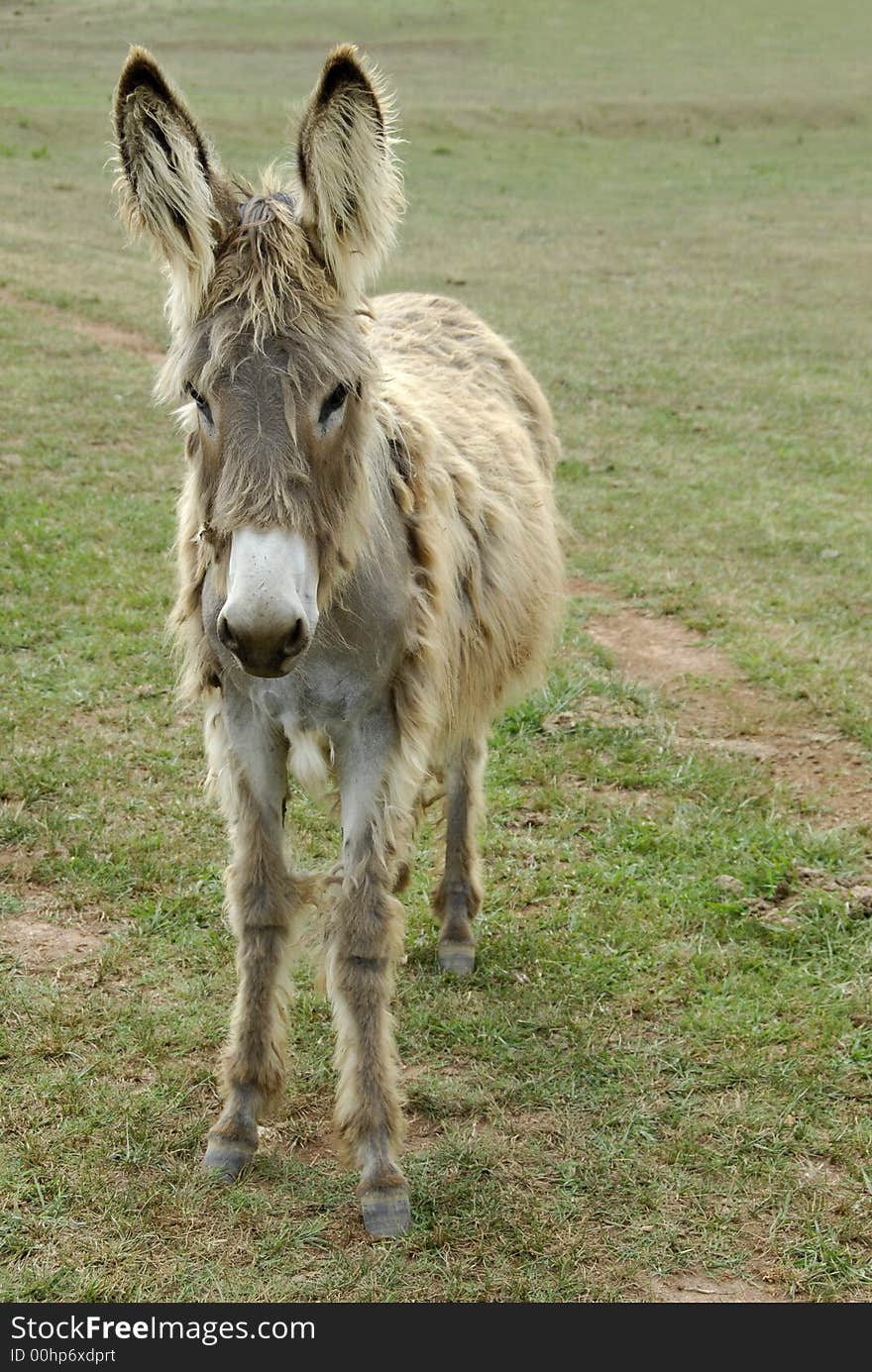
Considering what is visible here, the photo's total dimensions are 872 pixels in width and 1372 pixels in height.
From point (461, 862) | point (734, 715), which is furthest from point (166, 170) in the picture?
point (734, 715)

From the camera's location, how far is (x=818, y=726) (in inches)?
247

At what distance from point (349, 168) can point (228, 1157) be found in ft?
8.62

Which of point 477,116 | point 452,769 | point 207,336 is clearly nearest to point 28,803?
point 452,769

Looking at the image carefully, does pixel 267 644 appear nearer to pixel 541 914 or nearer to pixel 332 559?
pixel 332 559

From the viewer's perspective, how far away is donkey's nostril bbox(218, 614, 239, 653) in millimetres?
2707

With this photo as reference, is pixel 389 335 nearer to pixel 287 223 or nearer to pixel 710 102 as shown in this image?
pixel 287 223

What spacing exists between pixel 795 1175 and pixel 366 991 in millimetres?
1350

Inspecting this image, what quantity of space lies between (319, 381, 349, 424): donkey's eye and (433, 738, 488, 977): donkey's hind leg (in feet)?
6.15

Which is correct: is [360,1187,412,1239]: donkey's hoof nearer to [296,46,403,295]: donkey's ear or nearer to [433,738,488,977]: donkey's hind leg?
[433,738,488,977]: donkey's hind leg

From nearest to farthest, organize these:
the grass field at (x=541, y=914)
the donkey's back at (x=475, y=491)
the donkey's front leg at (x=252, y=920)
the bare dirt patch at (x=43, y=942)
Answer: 1. the grass field at (x=541, y=914)
2. the donkey's front leg at (x=252, y=920)
3. the donkey's back at (x=475, y=491)
4. the bare dirt patch at (x=43, y=942)

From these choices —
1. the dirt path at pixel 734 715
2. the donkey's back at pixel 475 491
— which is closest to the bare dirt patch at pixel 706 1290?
the donkey's back at pixel 475 491

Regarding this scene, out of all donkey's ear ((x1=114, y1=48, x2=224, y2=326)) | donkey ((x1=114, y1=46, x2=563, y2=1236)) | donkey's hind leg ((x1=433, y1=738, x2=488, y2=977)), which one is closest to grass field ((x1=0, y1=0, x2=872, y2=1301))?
donkey's hind leg ((x1=433, y1=738, x2=488, y2=977))

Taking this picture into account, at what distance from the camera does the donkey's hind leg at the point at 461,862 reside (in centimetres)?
467

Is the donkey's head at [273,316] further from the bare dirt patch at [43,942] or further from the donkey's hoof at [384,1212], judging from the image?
the bare dirt patch at [43,942]
